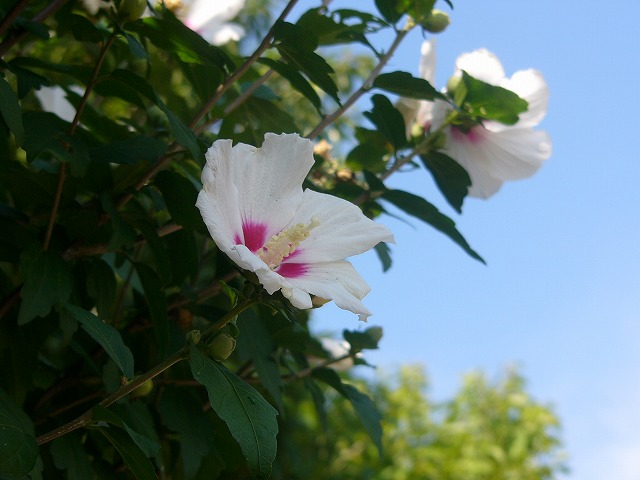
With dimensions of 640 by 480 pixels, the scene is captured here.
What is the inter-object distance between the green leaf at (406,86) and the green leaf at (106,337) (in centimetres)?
57

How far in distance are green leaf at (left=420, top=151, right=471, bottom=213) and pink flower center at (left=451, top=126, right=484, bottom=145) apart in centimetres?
7

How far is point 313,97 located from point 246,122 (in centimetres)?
24

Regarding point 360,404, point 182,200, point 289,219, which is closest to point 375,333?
point 360,404

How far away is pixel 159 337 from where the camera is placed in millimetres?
1093

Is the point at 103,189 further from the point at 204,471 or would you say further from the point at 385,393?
the point at 385,393

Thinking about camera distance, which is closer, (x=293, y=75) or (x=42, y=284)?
(x=42, y=284)

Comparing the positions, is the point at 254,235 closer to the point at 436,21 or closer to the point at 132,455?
the point at 132,455

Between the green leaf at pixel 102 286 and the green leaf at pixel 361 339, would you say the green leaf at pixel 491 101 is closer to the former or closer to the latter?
the green leaf at pixel 361 339

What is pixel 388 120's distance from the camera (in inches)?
53.2

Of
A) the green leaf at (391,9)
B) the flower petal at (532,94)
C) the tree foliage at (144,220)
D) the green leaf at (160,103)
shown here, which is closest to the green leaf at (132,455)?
the tree foliage at (144,220)

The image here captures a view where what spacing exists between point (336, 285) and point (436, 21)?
2.22 ft

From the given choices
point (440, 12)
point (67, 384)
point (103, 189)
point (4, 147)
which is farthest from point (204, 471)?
point (440, 12)

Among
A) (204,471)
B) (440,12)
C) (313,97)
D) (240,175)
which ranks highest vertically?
(440,12)

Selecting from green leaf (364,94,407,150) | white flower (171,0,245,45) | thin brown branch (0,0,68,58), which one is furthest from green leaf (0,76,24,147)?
white flower (171,0,245,45)
